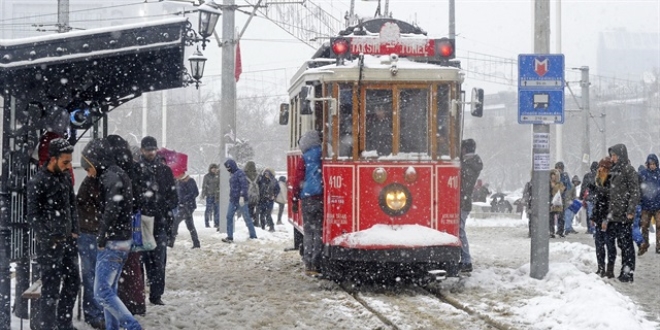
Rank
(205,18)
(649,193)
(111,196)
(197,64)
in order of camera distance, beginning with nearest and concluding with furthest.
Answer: (111,196)
(205,18)
(649,193)
(197,64)

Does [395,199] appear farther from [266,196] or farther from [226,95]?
[266,196]

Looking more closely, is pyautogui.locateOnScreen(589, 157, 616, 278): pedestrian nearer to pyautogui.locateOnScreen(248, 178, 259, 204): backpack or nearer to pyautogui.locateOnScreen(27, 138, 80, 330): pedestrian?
pyautogui.locateOnScreen(27, 138, 80, 330): pedestrian

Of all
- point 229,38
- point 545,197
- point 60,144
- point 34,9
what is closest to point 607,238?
point 545,197

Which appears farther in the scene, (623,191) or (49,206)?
(623,191)

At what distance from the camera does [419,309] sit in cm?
1033

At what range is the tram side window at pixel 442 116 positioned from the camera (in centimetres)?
1183

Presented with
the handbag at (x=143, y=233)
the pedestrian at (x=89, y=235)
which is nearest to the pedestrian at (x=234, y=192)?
the handbag at (x=143, y=233)

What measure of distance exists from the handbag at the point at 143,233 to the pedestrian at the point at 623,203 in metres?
6.22

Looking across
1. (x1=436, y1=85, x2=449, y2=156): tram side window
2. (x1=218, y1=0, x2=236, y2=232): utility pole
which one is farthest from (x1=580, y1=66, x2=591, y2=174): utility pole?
(x1=436, y1=85, x2=449, y2=156): tram side window

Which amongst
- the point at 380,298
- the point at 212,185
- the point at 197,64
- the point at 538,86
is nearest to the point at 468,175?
the point at 538,86

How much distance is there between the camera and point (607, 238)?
12.6m

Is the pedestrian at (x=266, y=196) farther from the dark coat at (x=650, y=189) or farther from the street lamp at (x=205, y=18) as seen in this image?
the dark coat at (x=650, y=189)

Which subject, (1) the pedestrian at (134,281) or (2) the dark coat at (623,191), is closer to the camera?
(1) the pedestrian at (134,281)

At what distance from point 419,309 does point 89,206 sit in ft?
12.8
